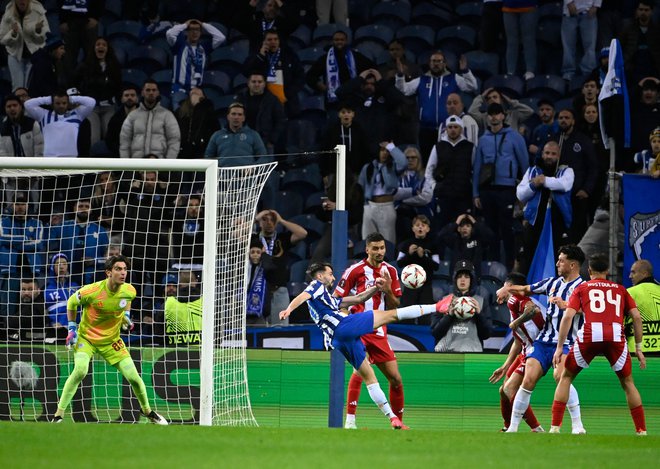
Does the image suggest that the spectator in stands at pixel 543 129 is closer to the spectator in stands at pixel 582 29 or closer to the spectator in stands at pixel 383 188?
the spectator in stands at pixel 582 29

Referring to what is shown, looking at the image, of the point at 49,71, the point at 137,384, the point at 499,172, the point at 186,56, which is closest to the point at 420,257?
the point at 499,172

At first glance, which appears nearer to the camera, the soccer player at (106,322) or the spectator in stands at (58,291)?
the soccer player at (106,322)

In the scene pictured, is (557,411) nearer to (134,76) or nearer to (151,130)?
(151,130)

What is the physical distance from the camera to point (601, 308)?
1156 centimetres

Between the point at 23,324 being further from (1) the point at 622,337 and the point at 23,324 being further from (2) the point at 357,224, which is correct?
(1) the point at 622,337

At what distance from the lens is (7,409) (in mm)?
14180

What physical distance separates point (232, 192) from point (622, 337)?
4698mm

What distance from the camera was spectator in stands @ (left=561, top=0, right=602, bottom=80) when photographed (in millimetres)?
18516

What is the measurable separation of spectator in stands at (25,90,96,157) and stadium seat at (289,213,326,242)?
3.66 meters

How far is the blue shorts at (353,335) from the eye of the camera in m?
11.9

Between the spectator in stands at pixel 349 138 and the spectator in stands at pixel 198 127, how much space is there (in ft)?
6.10

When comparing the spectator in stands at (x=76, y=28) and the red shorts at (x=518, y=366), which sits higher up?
the spectator in stands at (x=76, y=28)

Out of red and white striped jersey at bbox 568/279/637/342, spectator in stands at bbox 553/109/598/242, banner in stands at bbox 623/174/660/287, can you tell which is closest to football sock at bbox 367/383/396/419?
red and white striped jersey at bbox 568/279/637/342

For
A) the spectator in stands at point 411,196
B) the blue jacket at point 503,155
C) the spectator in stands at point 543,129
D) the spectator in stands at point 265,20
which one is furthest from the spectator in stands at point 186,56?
the spectator in stands at point 543,129
